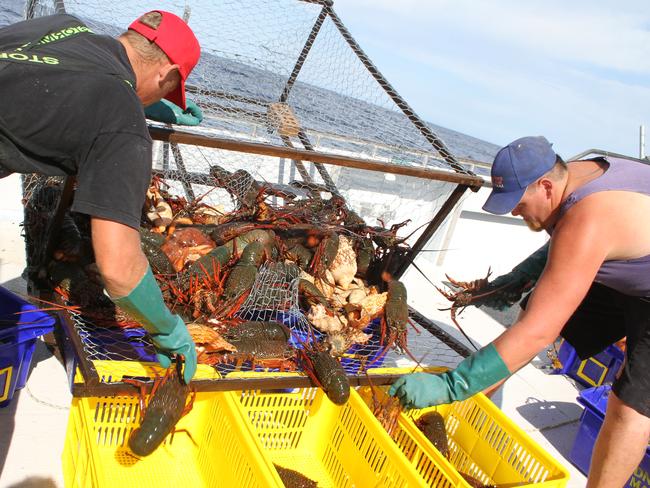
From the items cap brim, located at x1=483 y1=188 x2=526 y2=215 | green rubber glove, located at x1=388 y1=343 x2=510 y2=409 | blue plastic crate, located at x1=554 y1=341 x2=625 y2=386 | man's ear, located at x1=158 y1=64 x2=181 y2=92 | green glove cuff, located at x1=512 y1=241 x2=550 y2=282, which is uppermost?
man's ear, located at x1=158 y1=64 x2=181 y2=92

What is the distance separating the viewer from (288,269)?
12.4 ft

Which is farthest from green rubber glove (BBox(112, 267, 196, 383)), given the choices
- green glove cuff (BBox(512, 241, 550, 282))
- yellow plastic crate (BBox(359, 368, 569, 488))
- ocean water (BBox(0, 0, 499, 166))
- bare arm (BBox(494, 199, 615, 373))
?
ocean water (BBox(0, 0, 499, 166))

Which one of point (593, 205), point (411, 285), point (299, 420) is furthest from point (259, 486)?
point (411, 285)

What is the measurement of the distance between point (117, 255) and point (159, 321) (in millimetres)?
367

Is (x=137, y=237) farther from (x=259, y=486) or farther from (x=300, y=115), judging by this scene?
(x=300, y=115)

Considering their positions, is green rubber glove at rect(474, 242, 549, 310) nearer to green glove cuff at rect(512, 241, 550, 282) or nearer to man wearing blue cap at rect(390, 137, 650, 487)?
green glove cuff at rect(512, 241, 550, 282)

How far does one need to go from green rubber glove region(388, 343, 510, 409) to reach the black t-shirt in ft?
4.88

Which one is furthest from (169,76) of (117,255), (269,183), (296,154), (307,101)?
(307,101)

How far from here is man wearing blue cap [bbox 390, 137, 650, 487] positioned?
229cm

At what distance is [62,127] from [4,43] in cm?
38

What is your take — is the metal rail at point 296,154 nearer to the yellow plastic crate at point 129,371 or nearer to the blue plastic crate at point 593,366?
the yellow plastic crate at point 129,371

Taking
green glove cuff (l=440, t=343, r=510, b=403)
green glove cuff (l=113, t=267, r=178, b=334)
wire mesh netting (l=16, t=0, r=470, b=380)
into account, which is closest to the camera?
green glove cuff (l=113, t=267, r=178, b=334)

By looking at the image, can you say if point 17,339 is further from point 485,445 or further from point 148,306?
point 485,445

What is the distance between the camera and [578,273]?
2.25m
